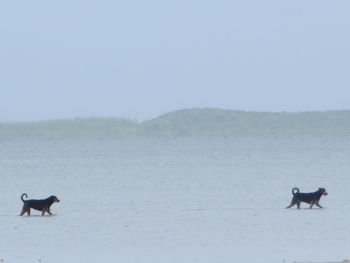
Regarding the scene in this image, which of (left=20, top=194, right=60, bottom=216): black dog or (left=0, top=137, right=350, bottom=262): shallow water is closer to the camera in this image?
(left=0, top=137, right=350, bottom=262): shallow water

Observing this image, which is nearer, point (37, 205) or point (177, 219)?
point (177, 219)

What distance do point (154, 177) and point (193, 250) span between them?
86.2 feet

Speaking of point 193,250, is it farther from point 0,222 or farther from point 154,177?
point 154,177

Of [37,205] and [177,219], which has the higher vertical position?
[37,205]

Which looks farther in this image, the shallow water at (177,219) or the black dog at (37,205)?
the black dog at (37,205)

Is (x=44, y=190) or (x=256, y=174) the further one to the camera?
(x=256, y=174)

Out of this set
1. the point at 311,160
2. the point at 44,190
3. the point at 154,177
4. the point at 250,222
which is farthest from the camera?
the point at 311,160

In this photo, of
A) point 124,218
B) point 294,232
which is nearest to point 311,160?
point 124,218

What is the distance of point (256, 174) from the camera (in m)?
45.5

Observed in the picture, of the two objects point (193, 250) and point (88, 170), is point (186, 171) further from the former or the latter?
point (193, 250)

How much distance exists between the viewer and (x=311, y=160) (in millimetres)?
60312

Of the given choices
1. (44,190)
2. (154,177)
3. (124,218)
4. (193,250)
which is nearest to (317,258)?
(193,250)

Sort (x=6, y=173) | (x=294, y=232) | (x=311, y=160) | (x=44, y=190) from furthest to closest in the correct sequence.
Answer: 1. (x=311, y=160)
2. (x=6, y=173)
3. (x=44, y=190)
4. (x=294, y=232)

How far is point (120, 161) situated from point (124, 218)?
38.1 meters
